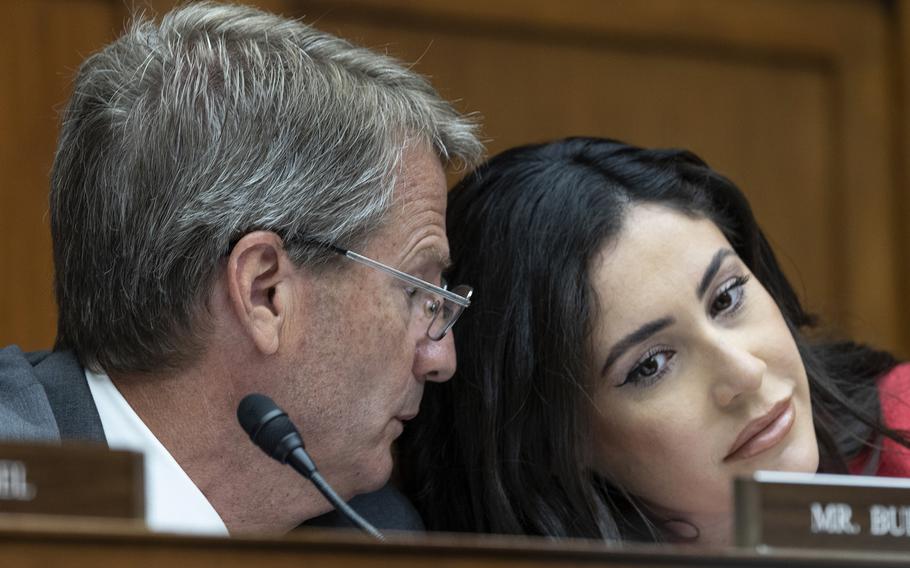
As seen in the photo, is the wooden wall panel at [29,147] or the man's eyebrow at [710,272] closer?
the man's eyebrow at [710,272]

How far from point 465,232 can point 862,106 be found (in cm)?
114

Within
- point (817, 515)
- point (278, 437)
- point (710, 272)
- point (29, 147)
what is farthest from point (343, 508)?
point (29, 147)

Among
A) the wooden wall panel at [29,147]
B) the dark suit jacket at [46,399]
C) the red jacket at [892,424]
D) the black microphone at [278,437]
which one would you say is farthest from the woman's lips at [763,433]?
the wooden wall panel at [29,147]

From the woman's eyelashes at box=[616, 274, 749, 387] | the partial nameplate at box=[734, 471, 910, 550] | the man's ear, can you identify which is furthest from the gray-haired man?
the partial nameplate at box=[734, 471, 910, 550]

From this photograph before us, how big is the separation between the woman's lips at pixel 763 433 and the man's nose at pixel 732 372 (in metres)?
0.04

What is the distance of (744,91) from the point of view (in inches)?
101

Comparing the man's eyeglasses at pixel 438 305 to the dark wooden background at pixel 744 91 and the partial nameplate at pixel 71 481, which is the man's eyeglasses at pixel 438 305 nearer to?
the partial nameplate at pixel 71 481

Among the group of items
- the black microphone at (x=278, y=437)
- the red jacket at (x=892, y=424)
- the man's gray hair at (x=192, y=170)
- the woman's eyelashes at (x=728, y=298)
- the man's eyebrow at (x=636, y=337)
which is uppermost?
the man's gray hair at (x=192, y=170)

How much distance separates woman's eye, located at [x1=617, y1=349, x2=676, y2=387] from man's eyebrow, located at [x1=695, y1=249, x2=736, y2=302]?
0.26 feet

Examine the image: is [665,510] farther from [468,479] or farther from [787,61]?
[787,61]

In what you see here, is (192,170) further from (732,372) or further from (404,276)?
(732,372)

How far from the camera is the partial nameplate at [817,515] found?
3.08 feet

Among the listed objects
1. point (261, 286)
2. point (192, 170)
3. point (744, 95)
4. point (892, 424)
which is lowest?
point (892, 424)

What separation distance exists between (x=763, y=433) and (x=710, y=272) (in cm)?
20
